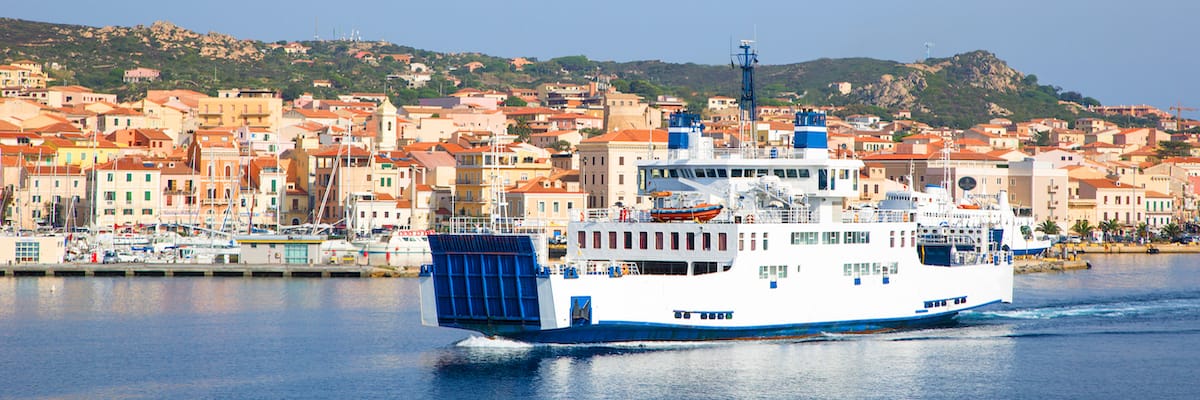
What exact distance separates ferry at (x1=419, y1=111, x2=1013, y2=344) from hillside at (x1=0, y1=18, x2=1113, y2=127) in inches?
4102

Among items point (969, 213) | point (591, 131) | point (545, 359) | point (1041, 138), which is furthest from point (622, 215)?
point (1041, 138)

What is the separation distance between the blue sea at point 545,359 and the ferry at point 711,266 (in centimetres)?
59

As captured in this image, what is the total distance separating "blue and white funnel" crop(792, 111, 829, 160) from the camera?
130 ft

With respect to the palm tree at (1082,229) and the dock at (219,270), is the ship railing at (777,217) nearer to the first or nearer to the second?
the dock at (219,270)

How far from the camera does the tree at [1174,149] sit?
414ft

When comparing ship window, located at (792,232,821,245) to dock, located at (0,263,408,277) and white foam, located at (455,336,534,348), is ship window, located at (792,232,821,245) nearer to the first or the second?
white foam, located at (455,336,534,348)

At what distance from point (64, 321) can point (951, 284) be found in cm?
2215

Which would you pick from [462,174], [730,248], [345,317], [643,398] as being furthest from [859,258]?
[462,174]

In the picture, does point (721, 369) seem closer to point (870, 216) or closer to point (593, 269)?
point (593, 269)

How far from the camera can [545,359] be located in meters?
35.0

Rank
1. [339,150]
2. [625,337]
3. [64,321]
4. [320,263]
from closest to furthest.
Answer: [625,337]
[64,321]
[320,263]
[339,150]

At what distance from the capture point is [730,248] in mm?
36281

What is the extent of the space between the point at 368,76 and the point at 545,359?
141735mm

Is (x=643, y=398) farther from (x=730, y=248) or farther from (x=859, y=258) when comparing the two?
(x=859, y=258)
